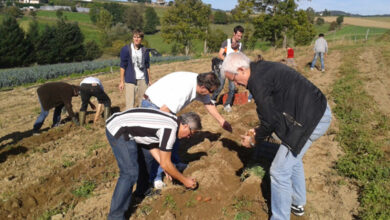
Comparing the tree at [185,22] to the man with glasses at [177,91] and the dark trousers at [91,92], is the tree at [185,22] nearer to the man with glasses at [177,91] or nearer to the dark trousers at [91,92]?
the dark trousers at [91,92]

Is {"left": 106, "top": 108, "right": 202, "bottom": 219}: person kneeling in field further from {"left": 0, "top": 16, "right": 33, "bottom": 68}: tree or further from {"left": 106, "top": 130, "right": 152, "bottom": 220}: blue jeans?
{"left": 0, "top": 16, "right": 33, "bottom": 68}: tree

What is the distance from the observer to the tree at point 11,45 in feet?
113

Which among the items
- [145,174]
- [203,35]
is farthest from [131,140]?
[203,35]

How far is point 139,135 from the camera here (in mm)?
2752

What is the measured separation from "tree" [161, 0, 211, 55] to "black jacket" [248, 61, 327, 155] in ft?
136

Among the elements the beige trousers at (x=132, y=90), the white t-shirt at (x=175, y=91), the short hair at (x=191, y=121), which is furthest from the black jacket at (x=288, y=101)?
the beige trousers at (x=132, y=90)

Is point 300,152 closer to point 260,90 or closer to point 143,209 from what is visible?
point 260,90

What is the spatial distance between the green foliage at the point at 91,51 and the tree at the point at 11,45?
388 inches

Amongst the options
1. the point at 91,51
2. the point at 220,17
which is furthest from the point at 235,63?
the point at 220,17

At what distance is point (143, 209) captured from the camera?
3467mm

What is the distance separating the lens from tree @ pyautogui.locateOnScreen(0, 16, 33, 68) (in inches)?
1355

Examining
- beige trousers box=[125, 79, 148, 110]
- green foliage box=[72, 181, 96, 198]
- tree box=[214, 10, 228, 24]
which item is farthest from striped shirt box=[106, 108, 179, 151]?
tree box=[214, 10, 228, 24]

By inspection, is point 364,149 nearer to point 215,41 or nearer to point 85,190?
point 85,190

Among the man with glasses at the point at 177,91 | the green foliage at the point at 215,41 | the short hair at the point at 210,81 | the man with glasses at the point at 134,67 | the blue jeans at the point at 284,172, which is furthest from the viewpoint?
the green foliage at the point at 215,41
